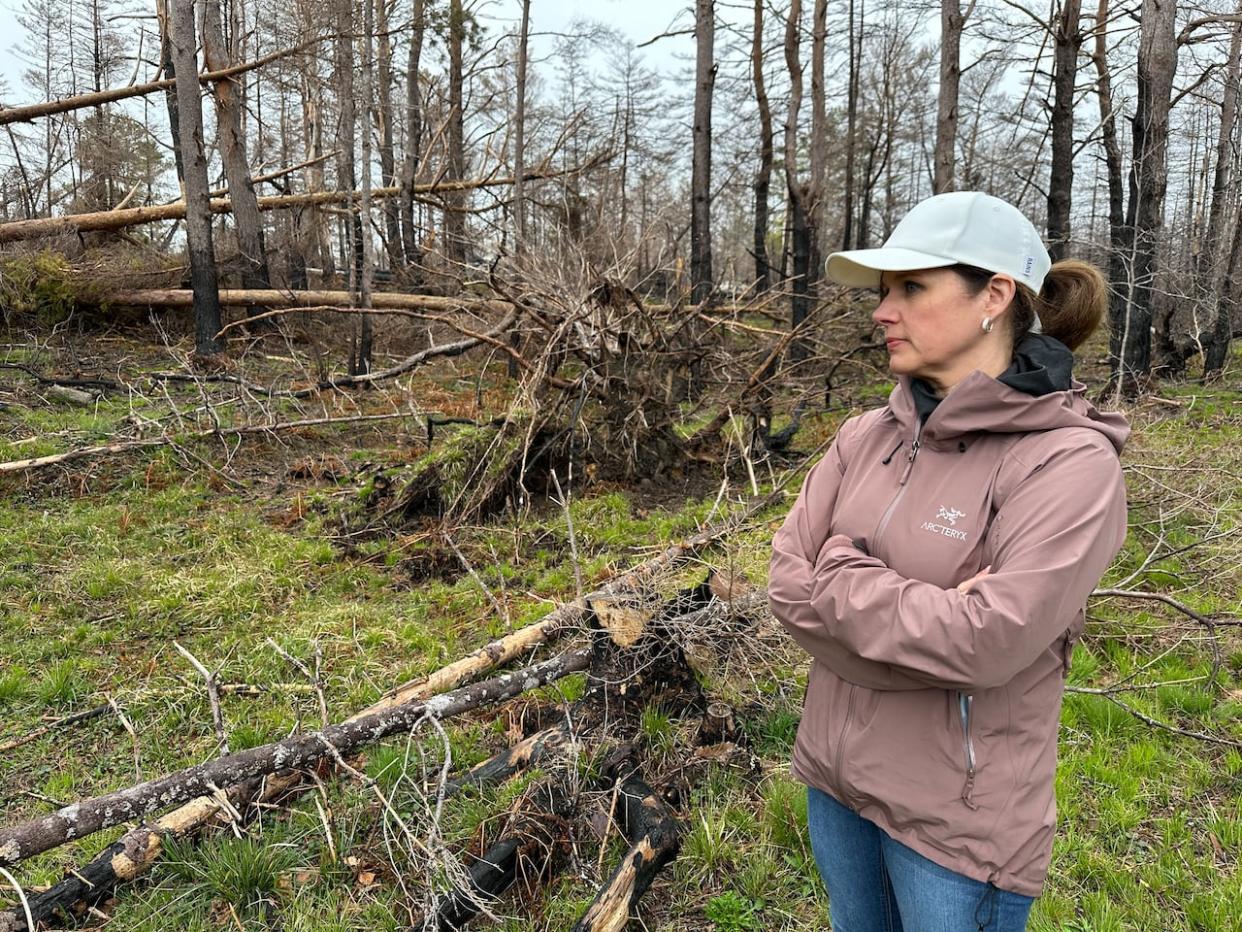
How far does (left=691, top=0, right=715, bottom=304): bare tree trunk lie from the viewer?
13047 mm

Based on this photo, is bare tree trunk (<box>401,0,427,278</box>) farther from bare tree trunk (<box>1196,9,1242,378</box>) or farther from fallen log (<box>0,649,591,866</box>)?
bare tree trunk (<box>1196,9,1242,378</box>)

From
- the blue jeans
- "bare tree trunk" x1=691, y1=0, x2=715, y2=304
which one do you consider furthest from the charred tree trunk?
the blue jeans

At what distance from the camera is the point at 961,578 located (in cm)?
142

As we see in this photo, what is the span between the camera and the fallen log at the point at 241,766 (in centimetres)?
224

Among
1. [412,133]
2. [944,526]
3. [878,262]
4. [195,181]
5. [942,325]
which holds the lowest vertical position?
[944,526]

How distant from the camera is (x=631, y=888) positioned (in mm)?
2330

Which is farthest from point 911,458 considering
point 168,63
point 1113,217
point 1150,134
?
point 168,63

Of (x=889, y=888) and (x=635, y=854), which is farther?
(x=635, y=854)

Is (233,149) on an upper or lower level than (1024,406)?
upper

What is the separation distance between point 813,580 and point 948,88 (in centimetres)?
1065

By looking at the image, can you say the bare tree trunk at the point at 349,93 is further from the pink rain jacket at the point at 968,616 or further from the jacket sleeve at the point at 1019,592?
the jacket sleeve at the point at 1019,592

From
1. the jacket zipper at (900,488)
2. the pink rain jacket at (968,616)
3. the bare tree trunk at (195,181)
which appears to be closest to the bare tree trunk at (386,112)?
the bare tree trunk at (195,181)

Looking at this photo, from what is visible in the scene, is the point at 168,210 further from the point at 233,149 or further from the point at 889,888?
the point at 889,888

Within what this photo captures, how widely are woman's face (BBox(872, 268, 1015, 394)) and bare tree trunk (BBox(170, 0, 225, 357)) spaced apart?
457 inches
